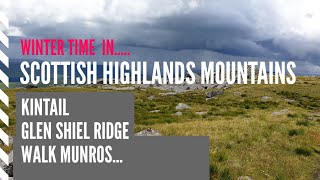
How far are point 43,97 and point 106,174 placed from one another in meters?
5.67

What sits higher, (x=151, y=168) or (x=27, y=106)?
(x=27, y=106)

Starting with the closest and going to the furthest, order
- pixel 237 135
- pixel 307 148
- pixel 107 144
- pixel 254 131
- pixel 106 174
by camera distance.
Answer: pixel 106 174 → pixel 107 144 → pixel 307 148 → pixel 237 135 → pixel 254 131

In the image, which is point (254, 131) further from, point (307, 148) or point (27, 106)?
point (27, 106)

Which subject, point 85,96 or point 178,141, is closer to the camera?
point 178,141

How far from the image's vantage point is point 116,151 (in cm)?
1884

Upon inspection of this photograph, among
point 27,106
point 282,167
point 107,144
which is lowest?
point 282,167

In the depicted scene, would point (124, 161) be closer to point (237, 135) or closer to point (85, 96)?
point (85, 96)

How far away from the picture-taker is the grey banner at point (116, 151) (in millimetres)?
17312

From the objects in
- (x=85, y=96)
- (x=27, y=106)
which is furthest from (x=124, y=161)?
(x=27, y=106)

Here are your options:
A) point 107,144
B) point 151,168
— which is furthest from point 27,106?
point 151,168

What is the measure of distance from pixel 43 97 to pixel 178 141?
23.0ft

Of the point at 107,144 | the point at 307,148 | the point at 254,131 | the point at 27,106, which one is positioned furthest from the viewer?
the point at 254,131

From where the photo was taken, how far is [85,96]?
20875mm

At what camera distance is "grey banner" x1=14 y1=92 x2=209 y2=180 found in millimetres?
17312
